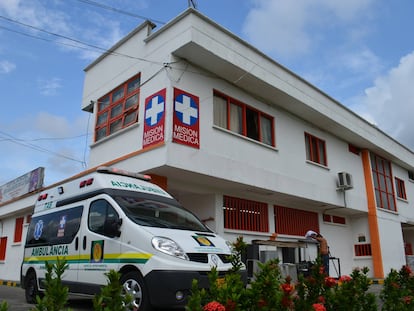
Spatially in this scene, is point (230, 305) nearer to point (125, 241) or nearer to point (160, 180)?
point (125, 241)

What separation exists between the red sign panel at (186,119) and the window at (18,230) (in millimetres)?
10603

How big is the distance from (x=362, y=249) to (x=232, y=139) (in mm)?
10010

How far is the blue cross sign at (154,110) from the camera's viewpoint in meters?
10.6

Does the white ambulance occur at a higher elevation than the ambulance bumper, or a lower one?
higher

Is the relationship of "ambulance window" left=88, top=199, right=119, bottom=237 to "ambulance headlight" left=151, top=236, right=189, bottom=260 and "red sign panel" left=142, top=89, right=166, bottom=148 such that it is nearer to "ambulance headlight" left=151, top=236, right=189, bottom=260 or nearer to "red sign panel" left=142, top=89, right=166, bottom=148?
"ambulance headlight" left=151, top=236, right=189, bottom=260

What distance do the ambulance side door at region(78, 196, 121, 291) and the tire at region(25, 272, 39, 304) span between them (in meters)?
2.20

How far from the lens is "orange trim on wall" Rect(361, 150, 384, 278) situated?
1743cm

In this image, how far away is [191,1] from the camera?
11.8 meters

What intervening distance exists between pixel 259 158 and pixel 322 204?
448 cm

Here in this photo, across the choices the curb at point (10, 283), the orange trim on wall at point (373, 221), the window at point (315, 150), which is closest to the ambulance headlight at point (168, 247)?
the window at point (315, 150)

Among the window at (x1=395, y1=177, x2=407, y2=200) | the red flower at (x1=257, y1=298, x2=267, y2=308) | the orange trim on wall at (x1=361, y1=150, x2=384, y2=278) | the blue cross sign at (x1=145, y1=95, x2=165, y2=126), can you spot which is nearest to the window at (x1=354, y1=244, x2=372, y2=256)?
the orange trim on wall at (x1=361, y1=150, x2=384, y2=278)

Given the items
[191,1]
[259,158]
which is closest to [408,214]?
[259,158]

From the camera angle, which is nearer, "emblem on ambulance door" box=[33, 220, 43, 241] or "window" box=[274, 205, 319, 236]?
"emblem on ambulance door" box=[33, 220, 43, 241]

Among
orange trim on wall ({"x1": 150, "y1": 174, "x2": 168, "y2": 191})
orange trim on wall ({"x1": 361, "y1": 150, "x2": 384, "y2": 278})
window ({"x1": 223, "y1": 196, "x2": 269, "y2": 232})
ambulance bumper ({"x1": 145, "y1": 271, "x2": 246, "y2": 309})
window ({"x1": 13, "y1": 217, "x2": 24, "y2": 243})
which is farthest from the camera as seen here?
orange trim on wall ({"x1": 361, "y1": 150, "x2": 384, "y2": 278})
